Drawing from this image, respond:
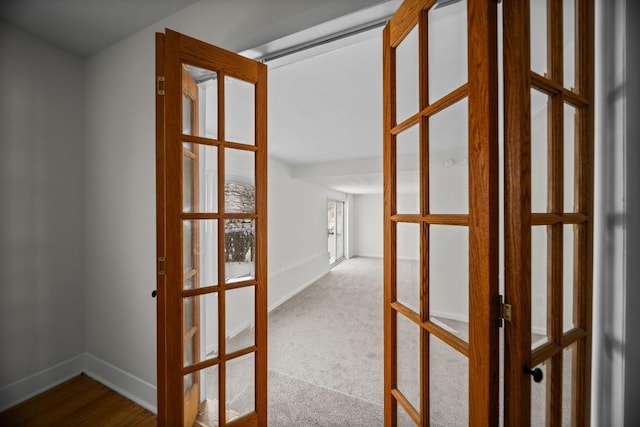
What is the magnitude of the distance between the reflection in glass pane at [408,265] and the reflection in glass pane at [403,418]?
0.46 meters

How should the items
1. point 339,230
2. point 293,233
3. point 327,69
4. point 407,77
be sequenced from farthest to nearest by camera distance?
point 339,230 < point 293,233 < point 327,69 < point 407,77

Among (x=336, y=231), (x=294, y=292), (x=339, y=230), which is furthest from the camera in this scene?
(x=339, y=230)

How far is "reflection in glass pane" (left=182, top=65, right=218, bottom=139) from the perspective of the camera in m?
1.30

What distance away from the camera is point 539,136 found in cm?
71

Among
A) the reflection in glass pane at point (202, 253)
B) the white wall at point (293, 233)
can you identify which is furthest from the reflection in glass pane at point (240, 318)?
the white wall at point (293, 233)

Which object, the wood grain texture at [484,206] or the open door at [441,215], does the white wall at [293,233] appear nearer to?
the open door at [441,215]

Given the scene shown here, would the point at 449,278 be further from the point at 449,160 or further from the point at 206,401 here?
the point at 206,401

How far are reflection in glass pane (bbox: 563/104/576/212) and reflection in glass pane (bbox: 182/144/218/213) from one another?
4.56ft

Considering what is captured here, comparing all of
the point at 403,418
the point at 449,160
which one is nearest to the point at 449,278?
the point at 449,160

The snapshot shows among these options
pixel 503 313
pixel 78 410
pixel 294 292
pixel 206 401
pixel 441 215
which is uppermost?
pixel 441 215

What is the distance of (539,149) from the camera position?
713 mm

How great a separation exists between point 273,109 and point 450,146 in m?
2.05

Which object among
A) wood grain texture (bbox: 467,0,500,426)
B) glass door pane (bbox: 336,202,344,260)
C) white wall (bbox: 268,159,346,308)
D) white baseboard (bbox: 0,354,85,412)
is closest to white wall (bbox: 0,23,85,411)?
white baseboard (bbox: 0,354,85,412)

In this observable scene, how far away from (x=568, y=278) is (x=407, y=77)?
870 mm
